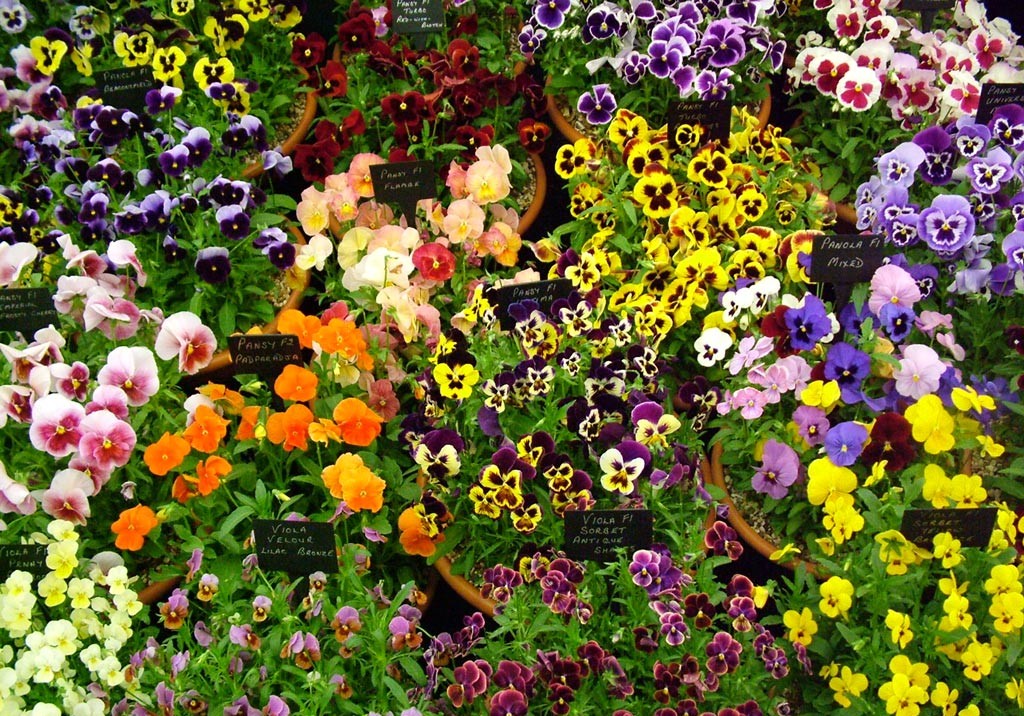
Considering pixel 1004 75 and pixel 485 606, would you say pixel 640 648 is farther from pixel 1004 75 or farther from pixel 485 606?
pixel 1004 75

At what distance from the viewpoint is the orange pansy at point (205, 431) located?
2.29 meters

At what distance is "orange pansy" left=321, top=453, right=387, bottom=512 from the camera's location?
7.13 ft

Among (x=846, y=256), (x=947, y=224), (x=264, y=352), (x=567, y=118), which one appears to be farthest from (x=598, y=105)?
(x=264, y=352)

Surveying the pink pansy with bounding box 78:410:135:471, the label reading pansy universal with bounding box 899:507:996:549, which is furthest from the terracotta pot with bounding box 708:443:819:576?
the pink pansy with bounding box 78:410:135:471

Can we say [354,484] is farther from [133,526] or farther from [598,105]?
[598,105]

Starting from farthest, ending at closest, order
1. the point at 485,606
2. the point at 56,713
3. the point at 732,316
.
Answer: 1. the point at 732,316
2. the point at 485,606
3. the point at 56,713

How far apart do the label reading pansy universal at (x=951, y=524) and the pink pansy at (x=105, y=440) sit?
1.74 metres

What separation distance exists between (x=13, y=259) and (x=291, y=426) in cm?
101

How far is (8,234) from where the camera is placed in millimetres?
2777

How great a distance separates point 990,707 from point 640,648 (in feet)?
2.36

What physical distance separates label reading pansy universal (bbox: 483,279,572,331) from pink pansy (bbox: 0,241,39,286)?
4.15 ft

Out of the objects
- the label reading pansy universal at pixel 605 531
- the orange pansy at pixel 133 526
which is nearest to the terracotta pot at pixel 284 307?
the orange pansy at pixel 133 526

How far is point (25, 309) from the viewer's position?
2502mm

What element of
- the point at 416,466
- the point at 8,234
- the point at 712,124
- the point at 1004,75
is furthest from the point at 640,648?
the point at 1004,75
